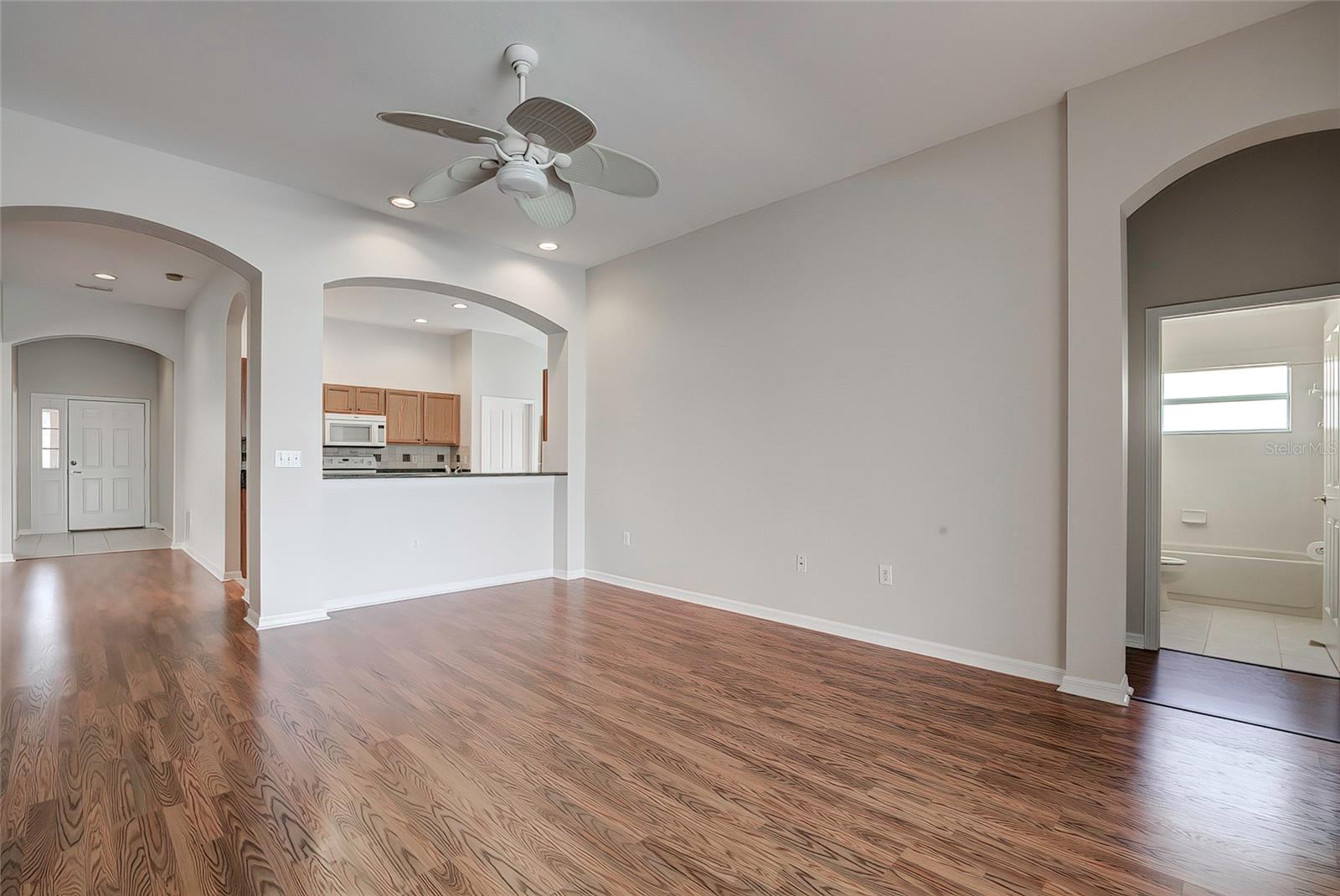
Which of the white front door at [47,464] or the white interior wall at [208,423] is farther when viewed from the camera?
the white front door at [47,464]

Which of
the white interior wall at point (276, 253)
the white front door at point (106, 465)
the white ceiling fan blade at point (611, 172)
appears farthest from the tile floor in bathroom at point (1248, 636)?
the white front door at point (106, 465)

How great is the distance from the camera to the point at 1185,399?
18.7 ft

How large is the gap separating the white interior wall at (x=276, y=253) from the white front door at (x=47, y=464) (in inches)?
287

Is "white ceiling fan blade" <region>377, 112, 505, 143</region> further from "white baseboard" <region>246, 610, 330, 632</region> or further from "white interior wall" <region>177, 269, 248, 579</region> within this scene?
→ "white interior wall" <region>177, 269, 248, 579</region>

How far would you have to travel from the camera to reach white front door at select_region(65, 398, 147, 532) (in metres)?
9.03

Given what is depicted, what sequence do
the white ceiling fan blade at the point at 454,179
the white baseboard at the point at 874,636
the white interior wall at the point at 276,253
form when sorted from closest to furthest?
the white ceiling fan blade at the point at 454,179, the white baseboard at the point at 874,636, the white interior wall at the point at 276,253

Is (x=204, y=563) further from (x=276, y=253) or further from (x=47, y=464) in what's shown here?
(x=47, y=464)

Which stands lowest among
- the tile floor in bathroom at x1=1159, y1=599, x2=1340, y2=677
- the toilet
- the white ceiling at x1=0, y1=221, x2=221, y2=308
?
the tile floor in bathroom at x1=1159, y1=599, x2=1340, y2=677

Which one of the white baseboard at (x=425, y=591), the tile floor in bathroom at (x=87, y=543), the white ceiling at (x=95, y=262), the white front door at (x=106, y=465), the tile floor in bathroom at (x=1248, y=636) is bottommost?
the tile floor in bathroom at (x=87, y=543)

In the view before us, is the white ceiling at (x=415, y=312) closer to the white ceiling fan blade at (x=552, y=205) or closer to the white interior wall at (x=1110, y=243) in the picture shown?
the white ceiling fan blade at (x=552, y=205)

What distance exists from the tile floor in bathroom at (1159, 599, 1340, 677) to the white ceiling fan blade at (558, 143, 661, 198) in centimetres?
419

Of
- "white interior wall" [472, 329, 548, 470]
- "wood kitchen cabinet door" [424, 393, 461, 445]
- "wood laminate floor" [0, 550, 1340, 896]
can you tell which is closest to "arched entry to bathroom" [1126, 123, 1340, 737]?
"wood laminate floor" [0, 550, 1340, 896]

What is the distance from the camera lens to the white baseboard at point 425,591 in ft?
15.5

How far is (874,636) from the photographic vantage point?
3904mm
